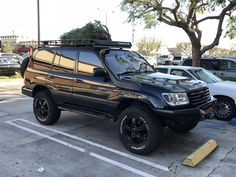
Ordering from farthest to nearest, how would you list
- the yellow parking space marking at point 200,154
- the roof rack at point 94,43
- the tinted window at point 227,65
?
the tinted window at point 227,65 → the roof rack at point 94,43 → the yellow parking space marking at point 200,154

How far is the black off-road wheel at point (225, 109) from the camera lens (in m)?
8.09

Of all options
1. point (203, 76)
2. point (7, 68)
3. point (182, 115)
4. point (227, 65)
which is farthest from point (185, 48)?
point (182, 115)

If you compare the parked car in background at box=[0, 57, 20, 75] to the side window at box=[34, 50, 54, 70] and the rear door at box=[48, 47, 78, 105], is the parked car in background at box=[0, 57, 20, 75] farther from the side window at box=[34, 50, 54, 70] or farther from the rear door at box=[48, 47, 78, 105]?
the rear door at box=[48, 47, 78, 105]

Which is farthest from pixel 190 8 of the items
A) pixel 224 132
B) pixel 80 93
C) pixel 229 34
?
pixel 80 93

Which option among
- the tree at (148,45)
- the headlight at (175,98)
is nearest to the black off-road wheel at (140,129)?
the headlight at (175,98)

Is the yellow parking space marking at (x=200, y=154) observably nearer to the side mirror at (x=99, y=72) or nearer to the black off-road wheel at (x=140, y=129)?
the black off-road wheel at (x=140, y=129)

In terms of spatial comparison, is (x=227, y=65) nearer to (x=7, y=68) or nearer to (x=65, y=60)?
(x=65, y=60)

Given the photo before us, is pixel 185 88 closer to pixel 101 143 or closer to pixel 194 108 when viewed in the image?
pixel 194 108

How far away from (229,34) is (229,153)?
1625cm

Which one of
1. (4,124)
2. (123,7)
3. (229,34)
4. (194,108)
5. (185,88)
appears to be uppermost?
(123,7)

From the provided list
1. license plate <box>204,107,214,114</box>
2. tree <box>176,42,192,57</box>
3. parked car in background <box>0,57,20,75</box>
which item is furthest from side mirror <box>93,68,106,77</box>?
tree <box>176,42,192,57</box>

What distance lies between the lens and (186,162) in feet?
16.4

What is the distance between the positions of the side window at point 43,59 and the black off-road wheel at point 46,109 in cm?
60

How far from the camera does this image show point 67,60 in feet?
22.3
